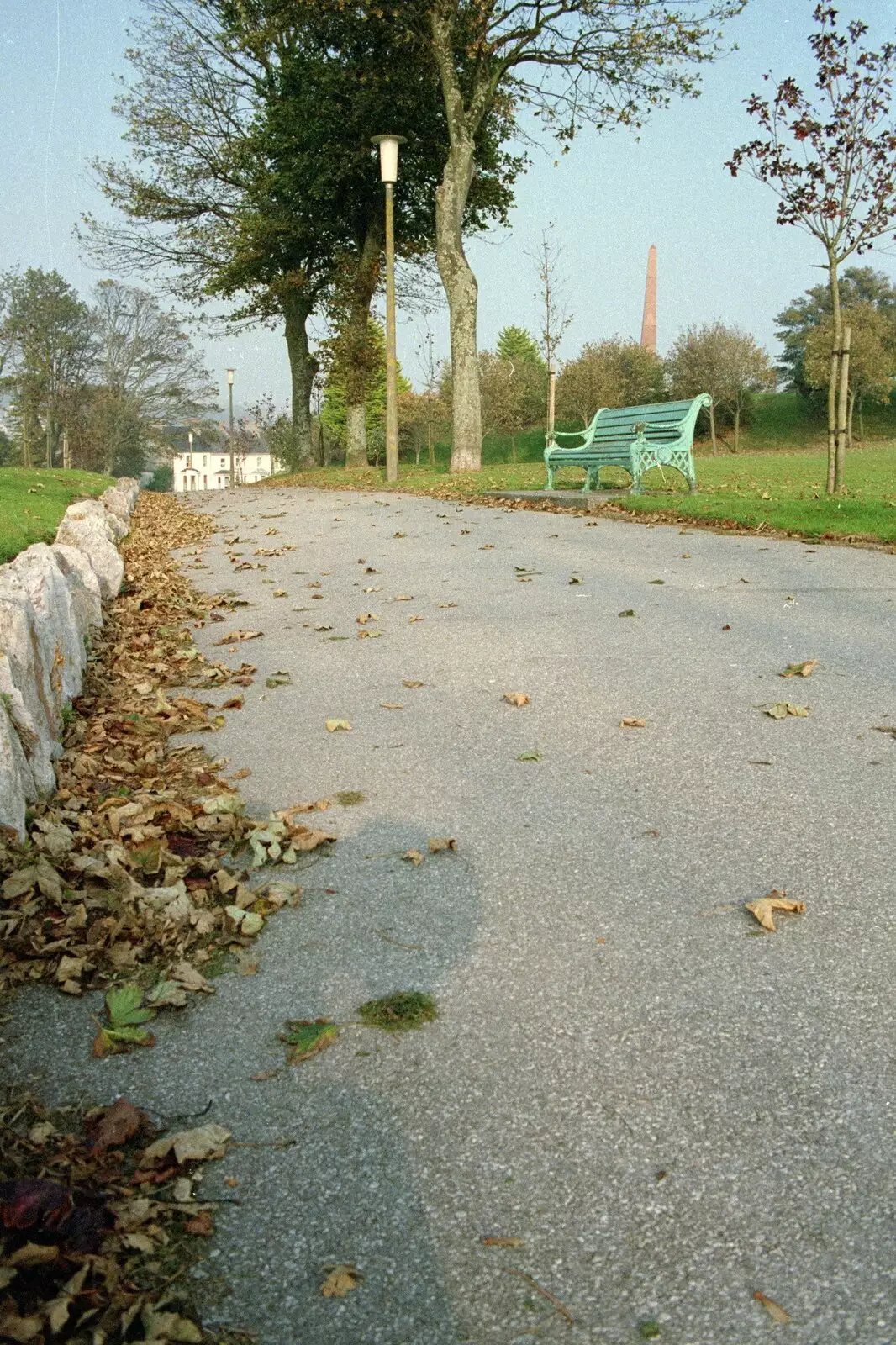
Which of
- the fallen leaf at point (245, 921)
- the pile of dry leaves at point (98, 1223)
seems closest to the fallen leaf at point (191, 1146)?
the pile of dry leaves at point (98, 1223)

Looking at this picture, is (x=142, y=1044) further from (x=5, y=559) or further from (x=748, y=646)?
(x=5, y=559)

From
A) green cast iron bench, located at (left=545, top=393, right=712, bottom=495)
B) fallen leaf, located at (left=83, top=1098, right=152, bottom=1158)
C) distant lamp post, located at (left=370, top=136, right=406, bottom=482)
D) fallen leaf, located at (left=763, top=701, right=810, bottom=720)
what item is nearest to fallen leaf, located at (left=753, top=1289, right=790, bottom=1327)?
fallen leaf, located at (left=83, top=1098, right=152, bottom=1158)

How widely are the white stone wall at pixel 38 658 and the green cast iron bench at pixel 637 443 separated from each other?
328 inches

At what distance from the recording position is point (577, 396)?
4584cm

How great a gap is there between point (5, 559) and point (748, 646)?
5.03 m

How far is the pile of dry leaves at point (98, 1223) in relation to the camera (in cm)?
160

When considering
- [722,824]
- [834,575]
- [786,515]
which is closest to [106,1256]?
[722,824]

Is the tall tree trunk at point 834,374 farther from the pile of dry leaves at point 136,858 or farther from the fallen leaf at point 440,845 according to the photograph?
the fallen leaf at point 440,845

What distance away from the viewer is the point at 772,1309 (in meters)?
1.63

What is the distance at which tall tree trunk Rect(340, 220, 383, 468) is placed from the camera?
87.4 ft

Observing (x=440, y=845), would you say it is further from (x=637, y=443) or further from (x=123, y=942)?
(x=637, y=443)

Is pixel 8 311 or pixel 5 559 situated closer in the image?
pixel 5 559

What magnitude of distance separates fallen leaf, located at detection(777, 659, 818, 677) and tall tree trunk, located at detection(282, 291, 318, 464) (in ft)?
87.2

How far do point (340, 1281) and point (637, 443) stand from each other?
39.5ft
